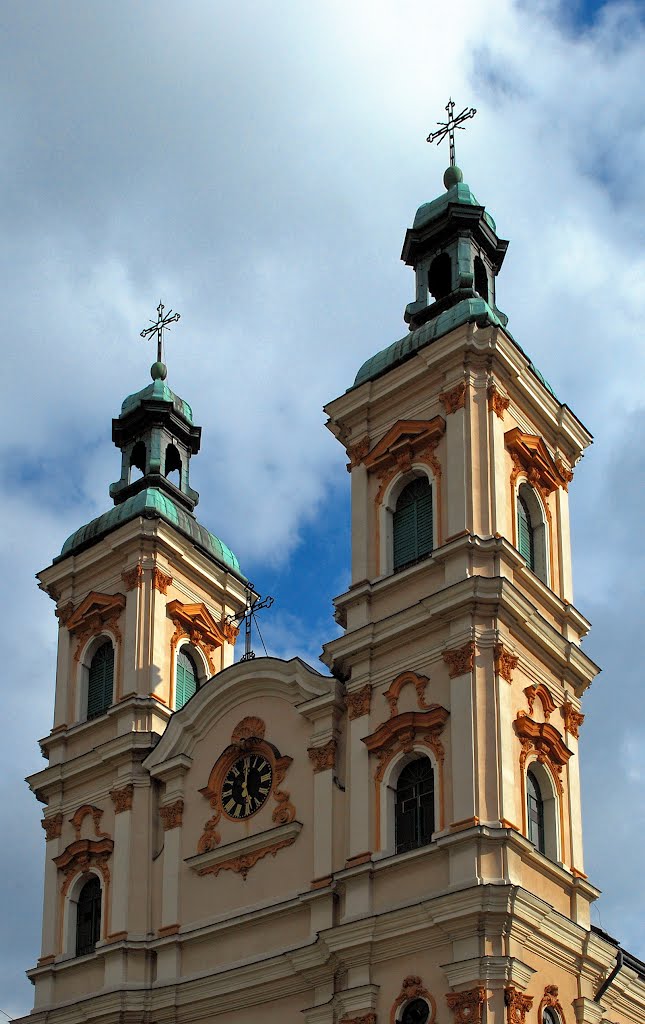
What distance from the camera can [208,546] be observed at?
34156 millimetres

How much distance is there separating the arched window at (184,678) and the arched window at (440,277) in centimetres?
845

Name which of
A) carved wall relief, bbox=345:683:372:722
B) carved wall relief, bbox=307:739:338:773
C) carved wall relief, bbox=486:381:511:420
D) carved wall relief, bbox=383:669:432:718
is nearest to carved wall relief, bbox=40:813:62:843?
carved wall relief, bbox=307:739:338:773

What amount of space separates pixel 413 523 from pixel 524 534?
76.7 inches

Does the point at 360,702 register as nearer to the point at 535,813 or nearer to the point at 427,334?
the point at 535,813

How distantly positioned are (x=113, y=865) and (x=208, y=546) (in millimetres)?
Result: 7281

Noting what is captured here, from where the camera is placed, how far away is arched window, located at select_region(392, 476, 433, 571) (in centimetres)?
2773

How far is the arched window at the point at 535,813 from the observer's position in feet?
84.0

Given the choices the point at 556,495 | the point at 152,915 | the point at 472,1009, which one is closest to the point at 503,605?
the point at 556,495

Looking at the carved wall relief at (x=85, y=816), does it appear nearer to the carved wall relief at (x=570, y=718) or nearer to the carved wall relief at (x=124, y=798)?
the carved wall relief at (x=124, y=798)

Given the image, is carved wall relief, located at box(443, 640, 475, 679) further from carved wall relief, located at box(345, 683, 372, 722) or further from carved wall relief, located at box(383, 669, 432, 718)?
carved wall relief, located at box(345, 683, 372, 722)

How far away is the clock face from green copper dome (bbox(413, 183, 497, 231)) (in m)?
10.8

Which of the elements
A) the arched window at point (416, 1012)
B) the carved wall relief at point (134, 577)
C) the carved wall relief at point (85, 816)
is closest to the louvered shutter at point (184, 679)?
the carved wall relief at point (134, 577)

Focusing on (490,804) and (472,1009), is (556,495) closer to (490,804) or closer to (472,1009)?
(490,804)

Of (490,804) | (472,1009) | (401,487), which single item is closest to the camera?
(472,1009)
